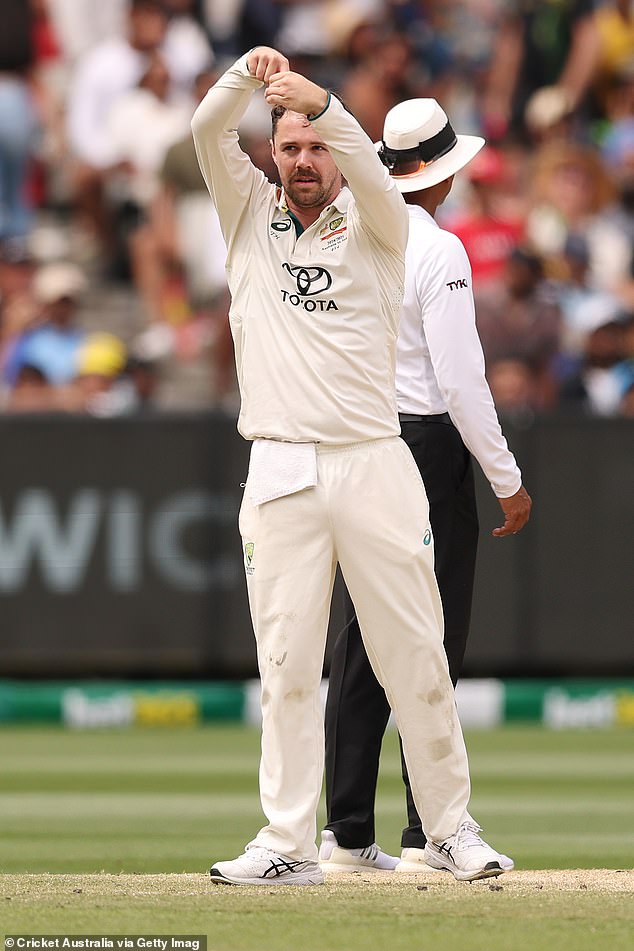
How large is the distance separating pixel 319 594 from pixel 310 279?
84 centimetres

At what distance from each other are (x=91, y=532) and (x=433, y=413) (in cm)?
556

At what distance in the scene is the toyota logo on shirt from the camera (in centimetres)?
558

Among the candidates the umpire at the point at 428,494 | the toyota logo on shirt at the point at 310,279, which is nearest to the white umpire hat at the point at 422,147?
the umpire at the point at 428,494

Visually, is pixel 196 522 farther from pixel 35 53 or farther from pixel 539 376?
pixel 35 53

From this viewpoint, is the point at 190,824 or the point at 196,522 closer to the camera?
the point at 190,824

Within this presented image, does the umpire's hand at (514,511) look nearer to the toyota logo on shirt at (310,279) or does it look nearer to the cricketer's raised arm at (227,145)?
the toyota logo on shirt at (310,279)

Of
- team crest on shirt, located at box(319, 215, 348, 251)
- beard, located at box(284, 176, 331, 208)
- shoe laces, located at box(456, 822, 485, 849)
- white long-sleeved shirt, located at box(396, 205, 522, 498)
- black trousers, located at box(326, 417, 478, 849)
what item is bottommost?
shoe laces, located at box(456, 822, 485, 849)

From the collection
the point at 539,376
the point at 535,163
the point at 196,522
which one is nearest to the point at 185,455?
the point at 196,522

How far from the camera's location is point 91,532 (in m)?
11.6

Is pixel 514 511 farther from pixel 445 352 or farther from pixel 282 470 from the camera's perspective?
pixel 282 470

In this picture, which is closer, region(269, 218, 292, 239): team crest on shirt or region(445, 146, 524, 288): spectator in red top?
region(269, 218, 292, 239): team crest on shirt

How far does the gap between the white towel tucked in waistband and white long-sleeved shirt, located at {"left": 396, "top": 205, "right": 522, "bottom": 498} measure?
68 cm

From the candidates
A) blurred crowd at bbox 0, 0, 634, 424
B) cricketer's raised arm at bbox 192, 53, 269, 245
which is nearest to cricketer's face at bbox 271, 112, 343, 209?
cricketer's raised arm at bbox 192, 53, 269, 245

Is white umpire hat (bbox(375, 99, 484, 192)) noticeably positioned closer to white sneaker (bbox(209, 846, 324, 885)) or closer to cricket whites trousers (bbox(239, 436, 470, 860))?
cricket whites trousers (bbox(239, 436, 470, 860))
